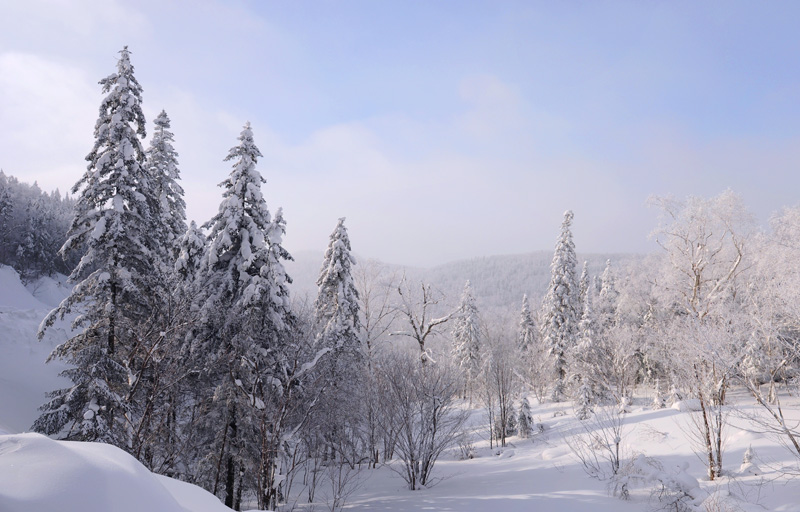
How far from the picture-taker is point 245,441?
14.1 m

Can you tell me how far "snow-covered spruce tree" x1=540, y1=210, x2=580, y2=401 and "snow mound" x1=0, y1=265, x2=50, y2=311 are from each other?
46.8 metres

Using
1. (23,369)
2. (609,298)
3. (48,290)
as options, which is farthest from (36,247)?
(609,298)

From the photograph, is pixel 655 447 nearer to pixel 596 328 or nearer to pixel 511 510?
pixel 511 510

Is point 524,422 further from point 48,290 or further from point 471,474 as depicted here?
point 48,290

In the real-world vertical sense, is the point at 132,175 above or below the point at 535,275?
below

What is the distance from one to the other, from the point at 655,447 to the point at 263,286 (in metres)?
16.0

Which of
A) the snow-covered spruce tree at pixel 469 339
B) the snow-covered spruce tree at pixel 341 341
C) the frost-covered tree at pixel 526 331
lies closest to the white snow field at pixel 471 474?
the snow-covered spruce tree at pixel 341 341

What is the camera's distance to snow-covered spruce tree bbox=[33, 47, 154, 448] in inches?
500

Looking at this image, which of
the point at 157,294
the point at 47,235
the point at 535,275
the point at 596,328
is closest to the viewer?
the point at 157,294

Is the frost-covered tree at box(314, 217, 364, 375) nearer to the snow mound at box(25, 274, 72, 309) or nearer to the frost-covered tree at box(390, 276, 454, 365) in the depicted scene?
the frost-covered tree at box(390, 276, 454, 365)

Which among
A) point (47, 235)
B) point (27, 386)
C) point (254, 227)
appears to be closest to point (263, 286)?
point (254, 227)

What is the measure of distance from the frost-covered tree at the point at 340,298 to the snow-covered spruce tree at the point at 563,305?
66.6 ft

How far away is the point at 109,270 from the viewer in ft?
43.1

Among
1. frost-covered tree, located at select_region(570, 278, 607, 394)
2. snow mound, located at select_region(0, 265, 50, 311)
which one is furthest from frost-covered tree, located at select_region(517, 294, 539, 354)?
snow mound, located at select_region(0, 265, 50, 311)
